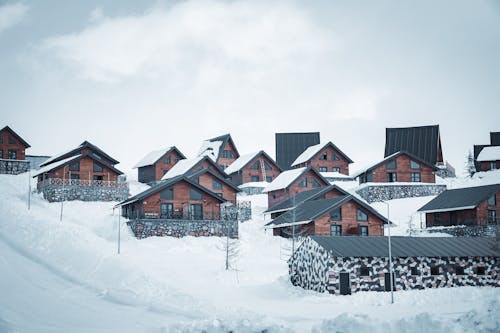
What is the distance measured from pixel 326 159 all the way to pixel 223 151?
610 inches

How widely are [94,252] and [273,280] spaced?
39.0ft

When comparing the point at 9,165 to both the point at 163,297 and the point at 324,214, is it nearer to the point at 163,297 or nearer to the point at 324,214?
the point at 324,214

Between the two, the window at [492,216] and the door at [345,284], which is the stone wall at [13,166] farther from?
the window at [492,216]

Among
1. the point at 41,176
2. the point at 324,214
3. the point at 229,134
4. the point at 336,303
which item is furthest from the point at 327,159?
the point at 336,303

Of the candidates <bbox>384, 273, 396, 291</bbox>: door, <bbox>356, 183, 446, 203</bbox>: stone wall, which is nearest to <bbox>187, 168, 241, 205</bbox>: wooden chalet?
<bbox>356, 183, 446, 203</bbox>: stone wall

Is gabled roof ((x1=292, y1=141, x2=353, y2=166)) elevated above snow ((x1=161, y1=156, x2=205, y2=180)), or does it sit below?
above

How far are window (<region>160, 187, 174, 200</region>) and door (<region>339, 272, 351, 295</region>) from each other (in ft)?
74.4

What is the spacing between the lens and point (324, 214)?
5138 centimetres

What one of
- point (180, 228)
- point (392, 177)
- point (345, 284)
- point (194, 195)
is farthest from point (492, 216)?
point (180, 228)

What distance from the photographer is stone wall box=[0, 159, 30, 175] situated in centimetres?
7369

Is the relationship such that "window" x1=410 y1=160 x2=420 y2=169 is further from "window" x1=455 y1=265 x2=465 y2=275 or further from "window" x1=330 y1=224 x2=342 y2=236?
"window" x1=455 y1=265 x2=465 y2=275

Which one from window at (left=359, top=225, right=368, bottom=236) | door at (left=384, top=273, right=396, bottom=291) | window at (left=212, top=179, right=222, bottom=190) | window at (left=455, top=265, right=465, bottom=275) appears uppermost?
window at (left=212, top=179, right=222, bottom=190)

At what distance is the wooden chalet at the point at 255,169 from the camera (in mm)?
80688

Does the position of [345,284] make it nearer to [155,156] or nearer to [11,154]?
[155,156]
